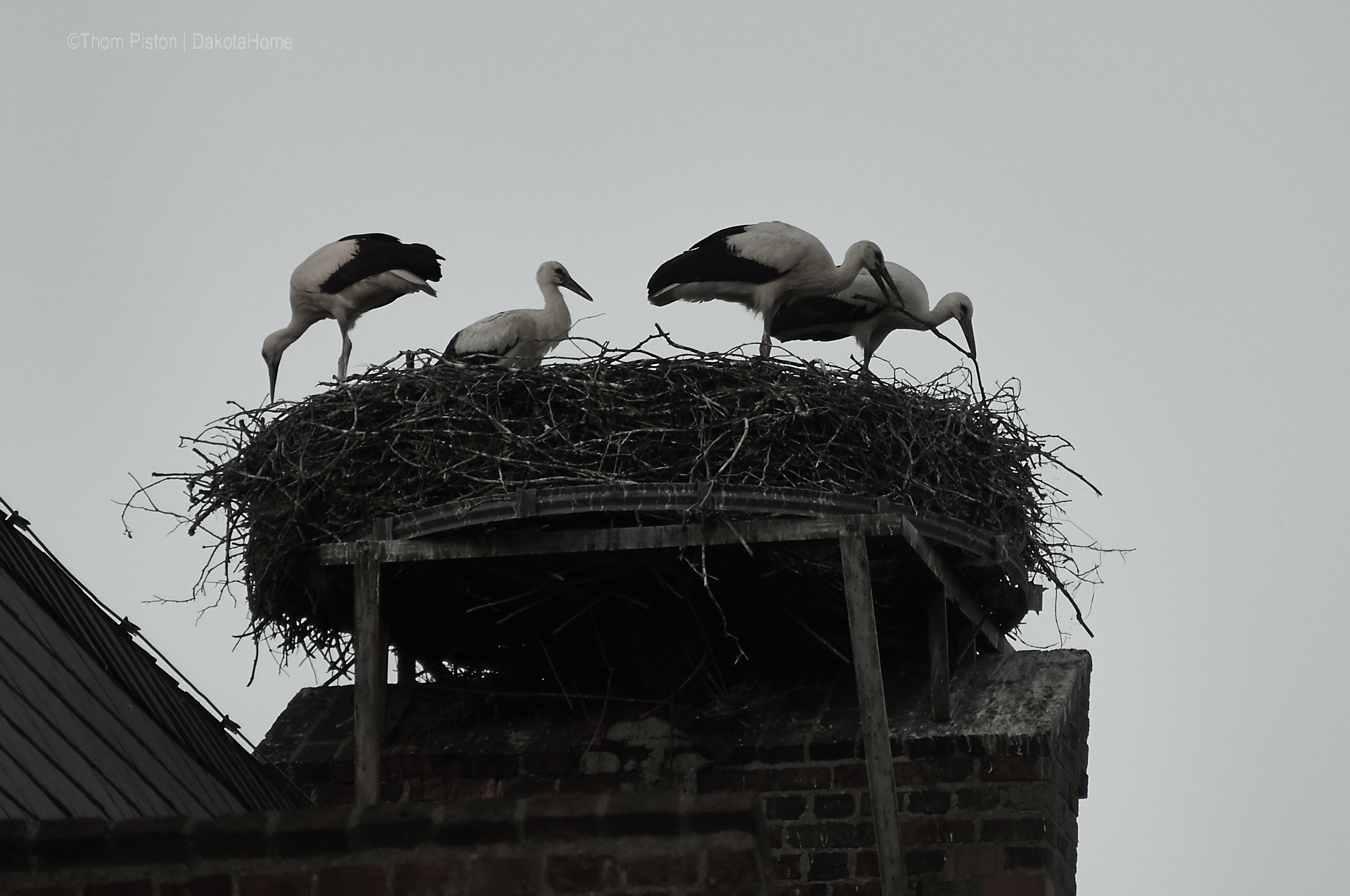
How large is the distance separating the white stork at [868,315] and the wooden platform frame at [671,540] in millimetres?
3888

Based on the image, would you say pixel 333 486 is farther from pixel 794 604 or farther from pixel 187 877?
pixel 187 877

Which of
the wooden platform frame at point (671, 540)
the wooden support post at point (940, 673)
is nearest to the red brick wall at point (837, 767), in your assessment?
the wooden support post at point (940, 673)

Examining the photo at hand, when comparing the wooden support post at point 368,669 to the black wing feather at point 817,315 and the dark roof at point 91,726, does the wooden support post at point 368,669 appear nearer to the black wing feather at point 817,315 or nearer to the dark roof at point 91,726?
the dark roof at point 91,726

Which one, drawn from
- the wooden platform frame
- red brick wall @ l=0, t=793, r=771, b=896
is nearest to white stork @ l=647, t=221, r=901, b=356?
the wooden platform frame

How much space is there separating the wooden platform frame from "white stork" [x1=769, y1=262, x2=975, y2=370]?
389 cm

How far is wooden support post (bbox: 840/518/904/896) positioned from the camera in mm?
8031

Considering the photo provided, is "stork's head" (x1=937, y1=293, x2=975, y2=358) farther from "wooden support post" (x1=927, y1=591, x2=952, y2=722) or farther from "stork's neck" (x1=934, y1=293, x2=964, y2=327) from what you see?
"wooden support post" (x1=927, y1=591, x2=952, y2=722)

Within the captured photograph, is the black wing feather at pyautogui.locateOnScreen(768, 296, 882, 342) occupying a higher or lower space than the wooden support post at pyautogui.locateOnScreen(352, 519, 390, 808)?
higher

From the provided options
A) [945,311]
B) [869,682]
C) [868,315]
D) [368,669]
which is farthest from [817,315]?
[368,669]

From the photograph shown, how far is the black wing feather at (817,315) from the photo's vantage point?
12.3 m

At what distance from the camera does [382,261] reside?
1225cm

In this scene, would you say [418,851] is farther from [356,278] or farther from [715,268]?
[356,278]

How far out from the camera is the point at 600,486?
8.23 meters

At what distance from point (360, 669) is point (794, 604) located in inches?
78.2
